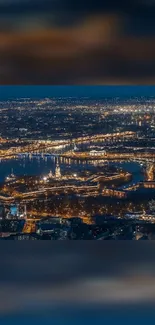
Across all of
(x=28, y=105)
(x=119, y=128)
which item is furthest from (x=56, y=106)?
(x=119, y=128)

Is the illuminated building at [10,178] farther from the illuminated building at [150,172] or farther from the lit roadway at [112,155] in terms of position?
the illuminated building at [150,172]

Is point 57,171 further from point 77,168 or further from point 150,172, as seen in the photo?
point 150,172

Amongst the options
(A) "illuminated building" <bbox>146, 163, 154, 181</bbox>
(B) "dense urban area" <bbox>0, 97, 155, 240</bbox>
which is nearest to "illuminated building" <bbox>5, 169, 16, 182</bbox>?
(B) "dense urban area" <bbox>0, 97, 155, 240</bbox>

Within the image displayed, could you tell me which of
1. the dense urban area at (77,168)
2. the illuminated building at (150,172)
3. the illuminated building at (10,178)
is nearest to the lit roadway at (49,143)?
the dense urban area at (77,168)

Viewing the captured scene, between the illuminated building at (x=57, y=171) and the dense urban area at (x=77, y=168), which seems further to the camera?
the illuminated building at (x=57, y=171)

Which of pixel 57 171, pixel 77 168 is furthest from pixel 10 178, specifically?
pixel 77 168

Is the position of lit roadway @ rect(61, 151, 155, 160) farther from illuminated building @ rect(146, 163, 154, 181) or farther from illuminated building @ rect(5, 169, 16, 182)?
illuminated building @ rect(5, 169, 16, 182)

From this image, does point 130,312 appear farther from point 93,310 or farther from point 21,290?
point 21,290
